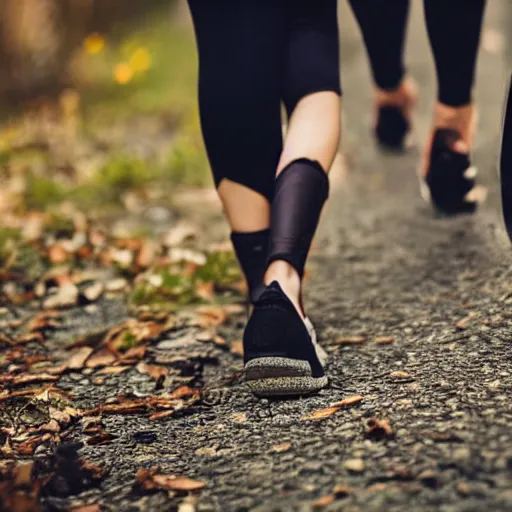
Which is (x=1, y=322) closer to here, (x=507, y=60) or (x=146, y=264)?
(x=146, y=264)

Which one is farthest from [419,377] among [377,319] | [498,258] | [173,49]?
[173,49]

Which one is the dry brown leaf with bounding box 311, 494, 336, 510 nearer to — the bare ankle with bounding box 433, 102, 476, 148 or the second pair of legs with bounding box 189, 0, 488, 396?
the second pair of legs with bounding box 189, 0, 488, 396

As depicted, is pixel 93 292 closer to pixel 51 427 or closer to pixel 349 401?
pixel 51 427

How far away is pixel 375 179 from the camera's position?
11.5 feet

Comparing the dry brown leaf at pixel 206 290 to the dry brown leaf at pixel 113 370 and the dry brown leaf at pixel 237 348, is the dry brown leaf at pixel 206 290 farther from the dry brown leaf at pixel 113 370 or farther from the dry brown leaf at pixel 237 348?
the dry brown leaf at pixel 113 370

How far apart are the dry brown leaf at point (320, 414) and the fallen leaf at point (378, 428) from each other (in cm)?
10

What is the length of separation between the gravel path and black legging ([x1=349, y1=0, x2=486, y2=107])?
0.51m

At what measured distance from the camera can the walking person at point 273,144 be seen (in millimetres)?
1621

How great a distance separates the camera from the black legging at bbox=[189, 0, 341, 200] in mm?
1709

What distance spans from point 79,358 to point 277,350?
0.72 meters

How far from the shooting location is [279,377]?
161cm

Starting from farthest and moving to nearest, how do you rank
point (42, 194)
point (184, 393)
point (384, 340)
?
point (42, 194)
point (384, 340)
point (184, 393)

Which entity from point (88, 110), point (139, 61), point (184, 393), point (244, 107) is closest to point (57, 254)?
point (184, 393)

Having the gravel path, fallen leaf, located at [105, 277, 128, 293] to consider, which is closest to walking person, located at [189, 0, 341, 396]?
the gravel path
